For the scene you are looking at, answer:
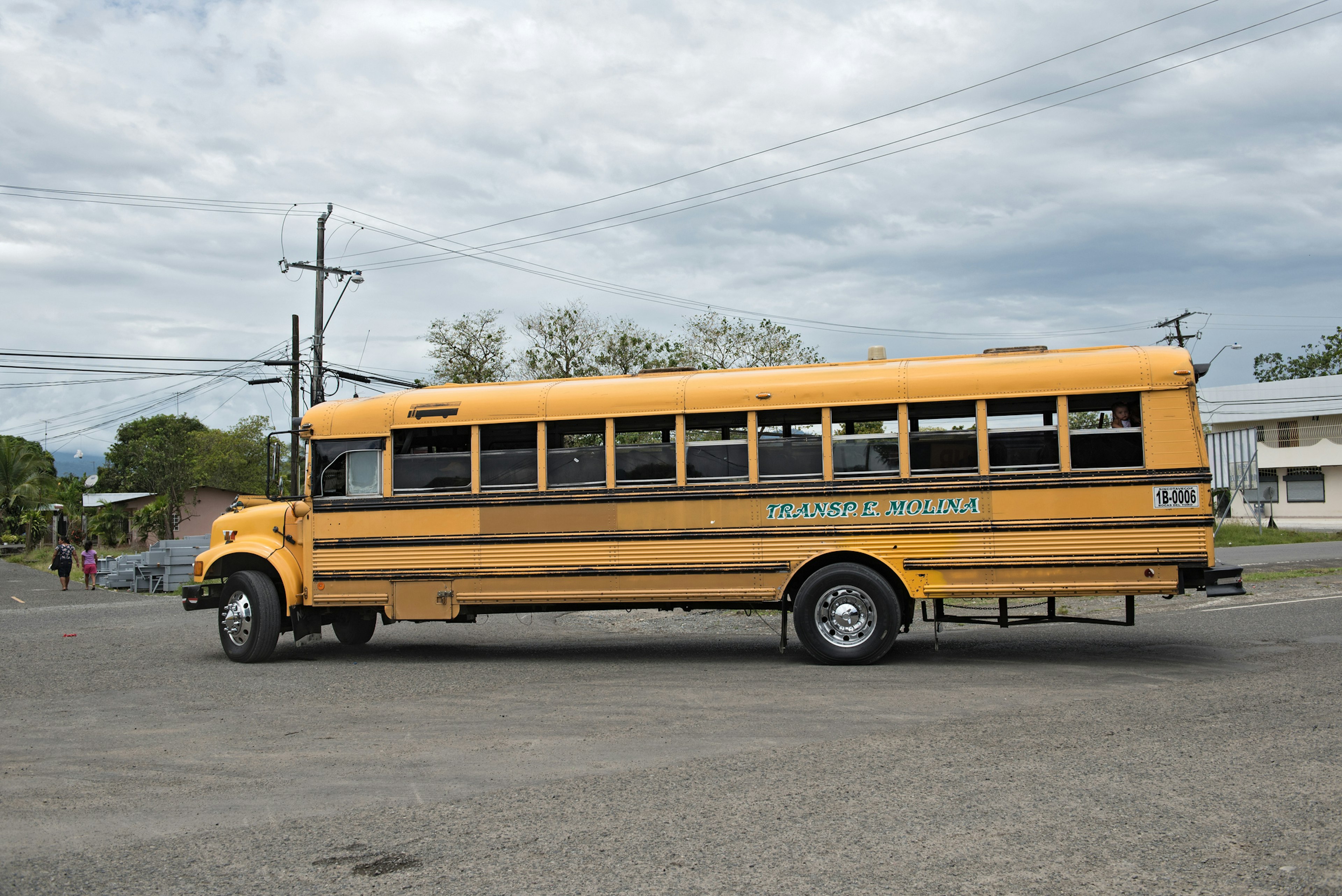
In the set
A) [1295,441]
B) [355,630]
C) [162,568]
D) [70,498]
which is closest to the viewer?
[355,630]

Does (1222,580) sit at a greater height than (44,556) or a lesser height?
lesser

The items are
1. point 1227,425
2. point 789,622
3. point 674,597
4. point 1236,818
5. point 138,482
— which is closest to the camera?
point 1236,818

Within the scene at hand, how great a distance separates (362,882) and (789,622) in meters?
10.1

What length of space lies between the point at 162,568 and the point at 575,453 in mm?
19471

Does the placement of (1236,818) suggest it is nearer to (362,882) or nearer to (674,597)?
(362,882)

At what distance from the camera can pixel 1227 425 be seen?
153 feet

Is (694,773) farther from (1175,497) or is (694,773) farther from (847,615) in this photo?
(1175,497)

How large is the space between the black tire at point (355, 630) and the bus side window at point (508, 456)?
9.36 ft

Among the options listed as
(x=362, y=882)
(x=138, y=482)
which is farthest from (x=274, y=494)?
(x=138, y=482)

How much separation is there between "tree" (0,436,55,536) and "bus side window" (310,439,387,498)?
53.7 metres

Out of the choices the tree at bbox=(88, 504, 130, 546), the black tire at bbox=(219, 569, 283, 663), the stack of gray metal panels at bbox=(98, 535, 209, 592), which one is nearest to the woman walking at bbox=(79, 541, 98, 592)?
the stack of gray metal panels at bbox=(98, 535, 209, 592)

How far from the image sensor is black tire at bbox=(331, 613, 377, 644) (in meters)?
12.0

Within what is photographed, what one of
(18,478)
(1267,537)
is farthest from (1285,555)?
(18,478)

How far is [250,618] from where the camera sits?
10.8m
